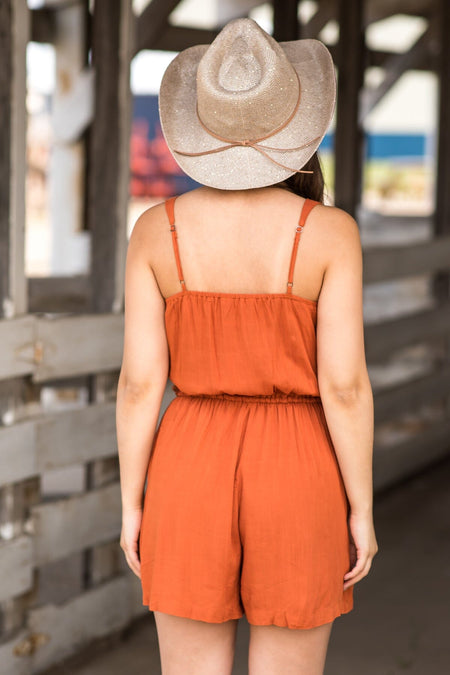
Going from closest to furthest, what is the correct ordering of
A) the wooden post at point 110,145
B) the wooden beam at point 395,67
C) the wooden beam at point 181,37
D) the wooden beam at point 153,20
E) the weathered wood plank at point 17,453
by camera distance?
the weathered wood plank at point 17,453, the wooden post at point 110,145, the wooden beam at point 153,20, the wooden beam at point 181,37, the wooden beam at point 395,67

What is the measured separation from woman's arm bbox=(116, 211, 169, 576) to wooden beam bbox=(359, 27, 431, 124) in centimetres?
568

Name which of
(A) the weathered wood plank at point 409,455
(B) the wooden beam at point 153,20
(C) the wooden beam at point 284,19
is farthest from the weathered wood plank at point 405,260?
(B) the wooden beam at point 153,20

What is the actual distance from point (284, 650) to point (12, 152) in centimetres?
159

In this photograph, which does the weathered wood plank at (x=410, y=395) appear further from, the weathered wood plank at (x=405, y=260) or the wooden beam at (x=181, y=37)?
the wooden beam at (x=181, y=37)

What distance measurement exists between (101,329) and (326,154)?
2002 centimetres

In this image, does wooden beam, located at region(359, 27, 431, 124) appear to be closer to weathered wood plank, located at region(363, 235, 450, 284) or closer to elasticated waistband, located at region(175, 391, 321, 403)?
weathered wood plank, located at region(363, 235, 450, 284)

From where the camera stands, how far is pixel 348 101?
4.89m

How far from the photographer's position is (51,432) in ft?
9.51

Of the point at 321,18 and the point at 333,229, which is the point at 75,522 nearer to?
the point at 333,229

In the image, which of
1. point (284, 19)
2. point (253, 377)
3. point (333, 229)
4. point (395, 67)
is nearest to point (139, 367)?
point (253, 377)

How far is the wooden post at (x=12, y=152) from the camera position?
8.59 feet

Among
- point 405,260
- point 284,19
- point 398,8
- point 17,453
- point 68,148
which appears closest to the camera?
point 17,453

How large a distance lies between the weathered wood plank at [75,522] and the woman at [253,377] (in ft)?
A: 3.84

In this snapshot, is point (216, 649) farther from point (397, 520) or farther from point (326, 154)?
point (326, 154)
